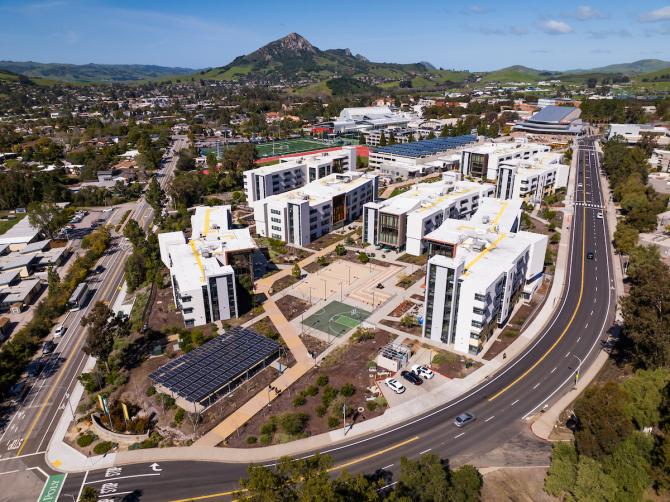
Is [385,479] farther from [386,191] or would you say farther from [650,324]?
[386,191]

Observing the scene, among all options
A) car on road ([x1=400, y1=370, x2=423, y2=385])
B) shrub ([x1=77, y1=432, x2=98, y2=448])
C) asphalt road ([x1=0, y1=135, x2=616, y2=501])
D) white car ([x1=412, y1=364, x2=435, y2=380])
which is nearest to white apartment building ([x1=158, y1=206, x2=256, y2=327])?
shrub ([x1=77, y1=432, x2=98, y2=448])

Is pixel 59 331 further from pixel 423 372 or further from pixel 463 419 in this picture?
pixel 463 419

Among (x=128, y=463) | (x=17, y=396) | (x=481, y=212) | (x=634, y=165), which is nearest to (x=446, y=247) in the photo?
(x=481, y=212)

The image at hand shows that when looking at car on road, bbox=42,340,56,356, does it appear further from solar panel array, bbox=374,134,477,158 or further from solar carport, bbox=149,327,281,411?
solar panel array, bbox=374,134,477,158

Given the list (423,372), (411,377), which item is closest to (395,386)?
(411,377)

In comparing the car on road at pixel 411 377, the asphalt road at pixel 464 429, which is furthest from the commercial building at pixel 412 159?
the car on road at pixel 411 377
